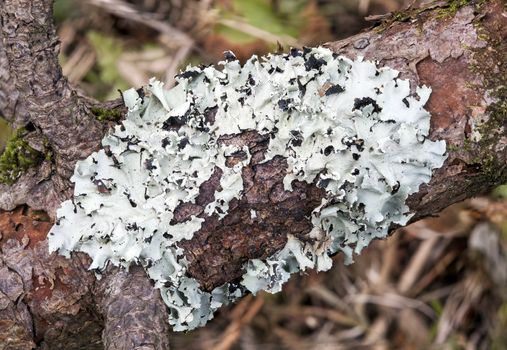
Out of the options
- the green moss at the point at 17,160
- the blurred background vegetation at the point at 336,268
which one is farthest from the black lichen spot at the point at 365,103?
the blurred background vegetation at the point at 336,268

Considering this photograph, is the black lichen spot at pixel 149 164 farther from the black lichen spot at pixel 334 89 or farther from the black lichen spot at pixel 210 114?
the black lichen spot at pixel 334 89

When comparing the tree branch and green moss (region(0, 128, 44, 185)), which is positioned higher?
the tree branch

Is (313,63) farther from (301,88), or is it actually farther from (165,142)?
(165,142)

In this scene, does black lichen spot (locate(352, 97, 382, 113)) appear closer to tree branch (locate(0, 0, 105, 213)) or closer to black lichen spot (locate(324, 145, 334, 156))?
black lichen spot (locate(324, 145, 334, 156))

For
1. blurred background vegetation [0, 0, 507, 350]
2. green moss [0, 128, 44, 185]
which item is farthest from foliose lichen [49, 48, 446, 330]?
blurred background vegetation [0, 0, 507, 350]

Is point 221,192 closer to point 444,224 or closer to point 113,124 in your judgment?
point 113,124
